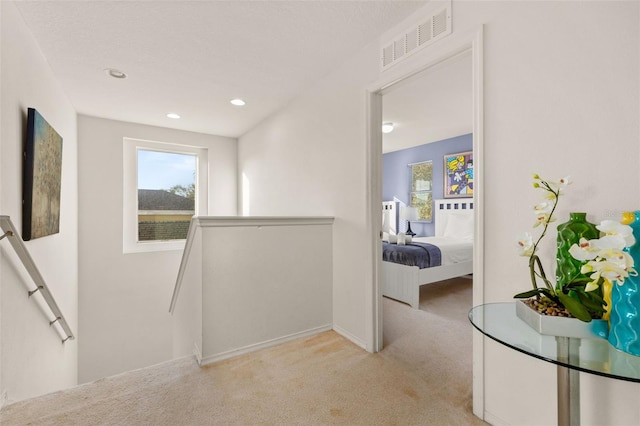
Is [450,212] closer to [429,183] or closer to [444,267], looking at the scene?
[429,183]

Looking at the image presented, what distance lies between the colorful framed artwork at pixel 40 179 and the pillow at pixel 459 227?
491cm

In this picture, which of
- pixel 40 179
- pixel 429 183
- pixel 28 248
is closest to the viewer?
pixel 28 248

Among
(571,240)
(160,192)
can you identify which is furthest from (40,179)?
(571,240)

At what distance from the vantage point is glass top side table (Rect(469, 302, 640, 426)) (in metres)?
0.79

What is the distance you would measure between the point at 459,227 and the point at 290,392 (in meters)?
3.89

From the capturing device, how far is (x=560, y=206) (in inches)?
49.0

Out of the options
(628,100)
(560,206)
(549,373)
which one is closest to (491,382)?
(549,373)

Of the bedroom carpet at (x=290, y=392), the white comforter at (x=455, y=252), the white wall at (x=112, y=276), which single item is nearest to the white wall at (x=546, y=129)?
the bedroom carpet at (x=290, y=392)

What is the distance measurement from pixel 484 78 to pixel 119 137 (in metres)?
4.49

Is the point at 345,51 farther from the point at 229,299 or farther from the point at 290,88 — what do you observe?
the point at 229,299

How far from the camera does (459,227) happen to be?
4.64 m

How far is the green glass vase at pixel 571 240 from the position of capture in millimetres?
1057

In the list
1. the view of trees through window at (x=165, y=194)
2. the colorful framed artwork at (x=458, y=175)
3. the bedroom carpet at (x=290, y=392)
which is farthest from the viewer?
the colorful framed artwork at (x=458, y=175)

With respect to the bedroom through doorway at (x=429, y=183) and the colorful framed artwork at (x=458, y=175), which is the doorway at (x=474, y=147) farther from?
the colorful framed artwork at (x=458, y=175)
